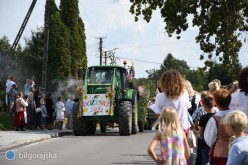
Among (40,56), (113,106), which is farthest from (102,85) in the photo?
(40,56)

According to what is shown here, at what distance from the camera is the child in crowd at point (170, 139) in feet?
24.5

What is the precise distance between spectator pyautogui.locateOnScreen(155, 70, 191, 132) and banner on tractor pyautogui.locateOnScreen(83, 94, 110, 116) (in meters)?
14.3

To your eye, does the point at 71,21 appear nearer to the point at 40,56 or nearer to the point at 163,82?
the point at 40,56

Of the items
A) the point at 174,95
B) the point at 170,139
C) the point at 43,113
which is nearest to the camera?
the point at 170,139

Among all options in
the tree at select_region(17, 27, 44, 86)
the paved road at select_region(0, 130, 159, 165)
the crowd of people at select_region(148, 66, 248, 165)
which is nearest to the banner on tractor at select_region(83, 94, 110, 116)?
the paved road at select_region(0, 130, 159, 165)

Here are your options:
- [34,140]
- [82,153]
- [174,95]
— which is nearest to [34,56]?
[34,140]

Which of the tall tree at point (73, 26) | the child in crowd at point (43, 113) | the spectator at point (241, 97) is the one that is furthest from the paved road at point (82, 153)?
the tall tree at point (73, 26)

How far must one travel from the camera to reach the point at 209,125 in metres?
8.24

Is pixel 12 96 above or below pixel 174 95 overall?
above

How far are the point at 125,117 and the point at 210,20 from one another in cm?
585

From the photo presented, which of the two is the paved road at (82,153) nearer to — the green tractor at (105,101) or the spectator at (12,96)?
the green tractor at (105,101)

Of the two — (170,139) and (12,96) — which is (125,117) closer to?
(12,96)

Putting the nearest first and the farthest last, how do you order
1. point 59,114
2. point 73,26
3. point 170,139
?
point 170,139, point 59,114, point 73,26

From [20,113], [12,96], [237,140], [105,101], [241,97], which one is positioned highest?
[12,96]
